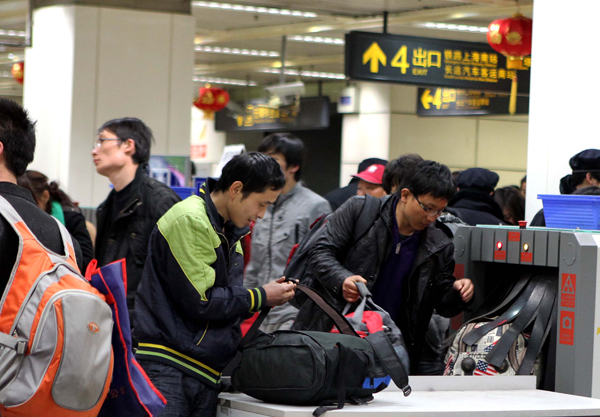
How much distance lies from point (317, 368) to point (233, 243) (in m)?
0.52

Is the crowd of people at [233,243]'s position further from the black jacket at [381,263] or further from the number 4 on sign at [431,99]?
the number 4 on sign at [431,99]

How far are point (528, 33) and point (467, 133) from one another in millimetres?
8432

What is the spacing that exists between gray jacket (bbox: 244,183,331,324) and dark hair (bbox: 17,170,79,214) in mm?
1091

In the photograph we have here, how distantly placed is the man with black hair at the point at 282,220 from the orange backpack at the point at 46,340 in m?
2.10

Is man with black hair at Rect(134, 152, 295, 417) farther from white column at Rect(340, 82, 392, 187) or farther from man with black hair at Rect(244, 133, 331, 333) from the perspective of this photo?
white column at Rect(340, 82, 392, 187)

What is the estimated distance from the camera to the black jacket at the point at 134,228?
→ 3.40 metres

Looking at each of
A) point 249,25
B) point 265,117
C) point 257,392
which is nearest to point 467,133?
point 265,117

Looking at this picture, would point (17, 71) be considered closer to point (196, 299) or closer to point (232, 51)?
point (232, 51)

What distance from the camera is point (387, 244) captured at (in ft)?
10.6

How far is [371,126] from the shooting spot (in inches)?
584

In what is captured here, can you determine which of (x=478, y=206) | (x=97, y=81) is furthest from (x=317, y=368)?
(x=97, y=81)

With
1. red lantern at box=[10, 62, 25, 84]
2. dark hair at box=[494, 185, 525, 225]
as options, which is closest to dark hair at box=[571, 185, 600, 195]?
dark hair at box=[494, 185, 525, 225]

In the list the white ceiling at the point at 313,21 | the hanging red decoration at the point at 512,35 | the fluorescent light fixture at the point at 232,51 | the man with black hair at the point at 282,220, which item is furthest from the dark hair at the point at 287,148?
the fluorescent light fixture at the point at 232,51

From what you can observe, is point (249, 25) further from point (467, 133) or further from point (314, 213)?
point (314, 213)
